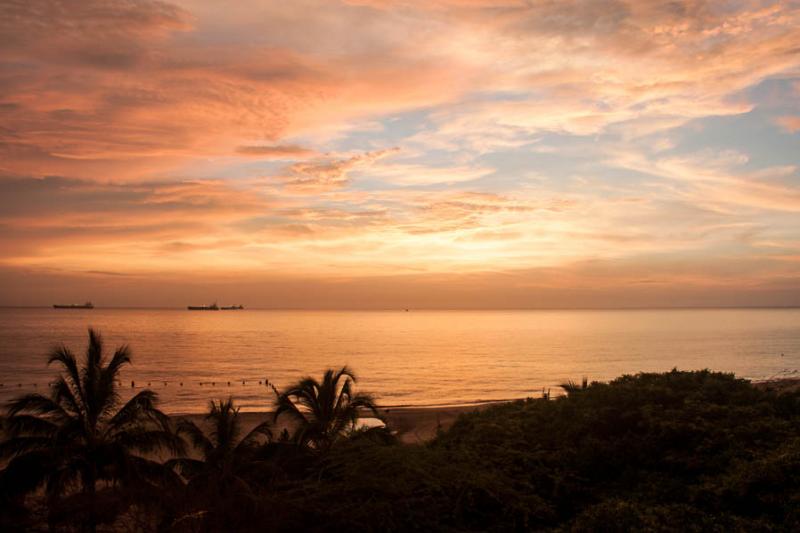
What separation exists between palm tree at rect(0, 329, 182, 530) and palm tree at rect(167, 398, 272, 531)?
1.31 m

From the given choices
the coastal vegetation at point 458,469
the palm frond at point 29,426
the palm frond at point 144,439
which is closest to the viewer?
the coastal vegetation at point 458,469

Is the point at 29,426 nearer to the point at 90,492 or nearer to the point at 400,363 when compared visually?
the point at 90,492

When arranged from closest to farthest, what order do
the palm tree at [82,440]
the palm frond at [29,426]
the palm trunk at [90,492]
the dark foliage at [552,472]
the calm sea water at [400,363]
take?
1. the dark foliage at [552,472]
2. the palm trunk at [90,492]
3. the palm tree at [82,440]
4. the palm frond at [29,426]
5. the calm sea water at [400,363]

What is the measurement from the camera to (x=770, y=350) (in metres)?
118

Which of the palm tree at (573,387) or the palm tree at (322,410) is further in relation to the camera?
the palm tree at (573,387)

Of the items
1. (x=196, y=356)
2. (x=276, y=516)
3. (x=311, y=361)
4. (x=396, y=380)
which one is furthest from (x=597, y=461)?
(x=196, y=356)

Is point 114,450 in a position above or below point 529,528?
above

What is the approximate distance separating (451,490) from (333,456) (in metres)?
3.74

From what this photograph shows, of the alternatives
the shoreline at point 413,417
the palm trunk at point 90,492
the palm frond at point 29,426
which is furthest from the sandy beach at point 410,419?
the palm trunk at point 90,492

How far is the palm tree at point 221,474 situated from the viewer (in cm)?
1373

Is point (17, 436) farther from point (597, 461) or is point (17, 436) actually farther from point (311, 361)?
point (311, 361)

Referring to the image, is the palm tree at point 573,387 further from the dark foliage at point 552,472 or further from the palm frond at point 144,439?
the palm frond at point 144,439

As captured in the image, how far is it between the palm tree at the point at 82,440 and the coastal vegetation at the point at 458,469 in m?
0.04

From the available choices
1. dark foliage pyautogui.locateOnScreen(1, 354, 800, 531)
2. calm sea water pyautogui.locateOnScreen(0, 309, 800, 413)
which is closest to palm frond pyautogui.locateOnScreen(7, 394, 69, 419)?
dark foliage pyautogui.locateOnScreen(1, 354, 800, 531)
